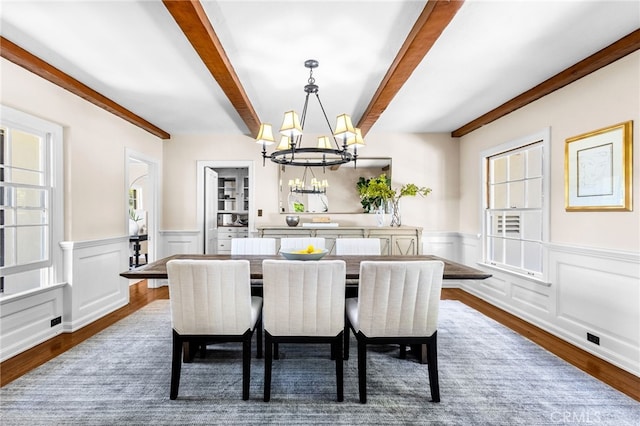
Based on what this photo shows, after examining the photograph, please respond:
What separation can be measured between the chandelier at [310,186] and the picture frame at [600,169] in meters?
3.07

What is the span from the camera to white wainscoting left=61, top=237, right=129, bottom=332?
3.15 meters

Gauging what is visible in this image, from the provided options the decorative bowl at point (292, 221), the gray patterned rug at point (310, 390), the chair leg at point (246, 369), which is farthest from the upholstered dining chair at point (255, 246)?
the chair leg at point (246, 369)

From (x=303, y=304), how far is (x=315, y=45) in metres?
1.85

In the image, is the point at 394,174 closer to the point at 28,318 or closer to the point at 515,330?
the point at 515,330

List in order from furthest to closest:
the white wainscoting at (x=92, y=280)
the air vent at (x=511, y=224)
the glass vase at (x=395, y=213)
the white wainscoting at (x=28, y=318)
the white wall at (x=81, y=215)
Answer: the glass vase at (x=395, y=213)
the air vent at (x=511, y=224)
the white wainscoting at (x=92, y=280)
the white wall at (x=81, y=215)
the white wainscoting at (x=28, y=318)

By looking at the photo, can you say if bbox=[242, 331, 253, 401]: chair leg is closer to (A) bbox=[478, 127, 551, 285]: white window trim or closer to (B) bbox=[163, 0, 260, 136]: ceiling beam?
(B) bbox=[163, 0, 260, 136]: ceiling beam

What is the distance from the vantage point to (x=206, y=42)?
2.12m

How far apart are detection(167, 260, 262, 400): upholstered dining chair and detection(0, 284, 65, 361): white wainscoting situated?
1.63 metres

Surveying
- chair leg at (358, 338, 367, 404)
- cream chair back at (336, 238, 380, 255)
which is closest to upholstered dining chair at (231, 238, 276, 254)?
cream chair back at (336, 238, 380, 255)

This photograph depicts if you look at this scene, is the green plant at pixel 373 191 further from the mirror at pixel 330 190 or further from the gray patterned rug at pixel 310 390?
the gray patterned rug at pixel 310 390

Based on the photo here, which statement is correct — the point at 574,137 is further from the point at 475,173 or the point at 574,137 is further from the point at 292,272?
the point at 292,272

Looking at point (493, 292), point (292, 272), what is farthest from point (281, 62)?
point (493, 292)

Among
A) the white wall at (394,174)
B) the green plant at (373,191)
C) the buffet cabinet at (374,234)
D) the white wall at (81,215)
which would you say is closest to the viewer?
the white wall at (81,215)

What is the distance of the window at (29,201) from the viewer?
261 cm
